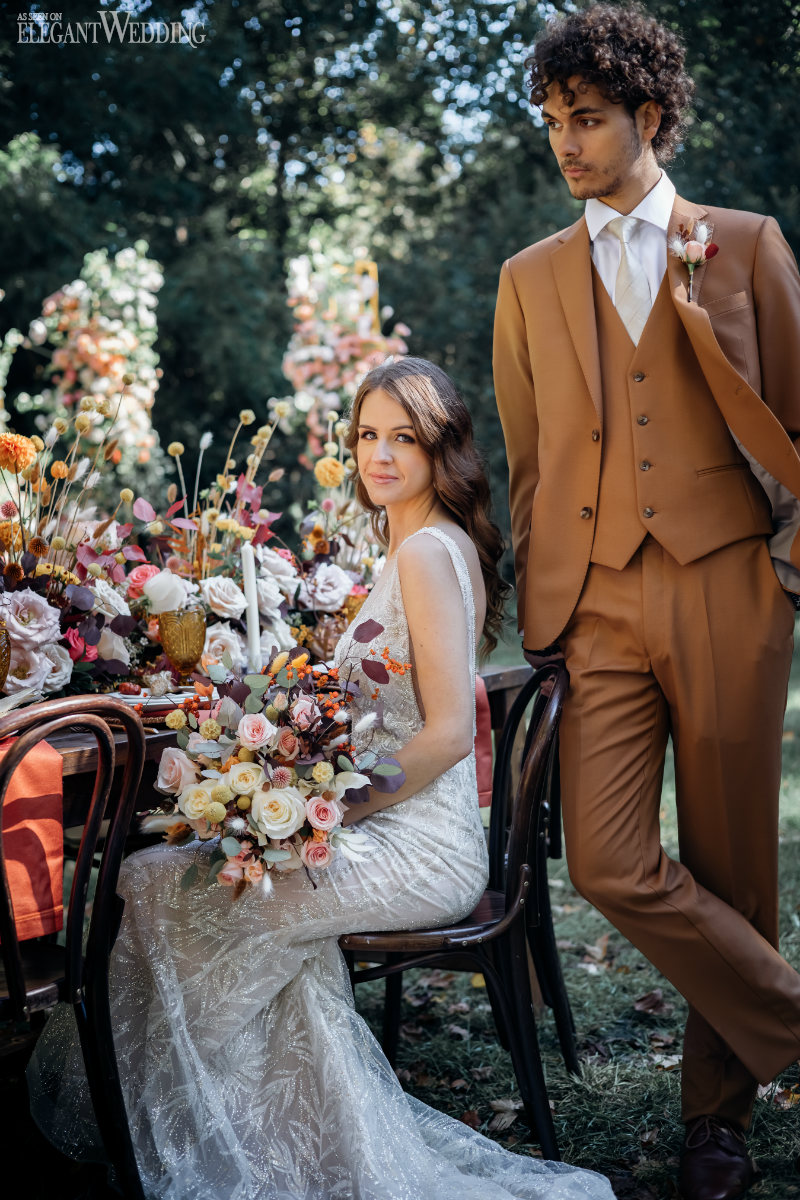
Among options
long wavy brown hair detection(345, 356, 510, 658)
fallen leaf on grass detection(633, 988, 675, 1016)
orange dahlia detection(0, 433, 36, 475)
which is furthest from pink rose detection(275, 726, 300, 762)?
fallen leaf on grass detection(633, 988, 675, 1016)

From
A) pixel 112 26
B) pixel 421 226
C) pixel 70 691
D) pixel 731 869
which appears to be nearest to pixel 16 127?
pixel 112 26

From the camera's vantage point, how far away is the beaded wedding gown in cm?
206

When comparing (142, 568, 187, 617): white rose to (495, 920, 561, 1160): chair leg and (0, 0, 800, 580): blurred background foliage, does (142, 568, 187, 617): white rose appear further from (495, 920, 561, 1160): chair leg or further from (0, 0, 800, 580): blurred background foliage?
(0, 0, 800, 580): blurred background foliage

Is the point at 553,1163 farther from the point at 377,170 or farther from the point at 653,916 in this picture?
the point at 377,170

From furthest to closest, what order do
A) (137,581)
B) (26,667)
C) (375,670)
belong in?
(137,581) < (26,667) < (375,670)

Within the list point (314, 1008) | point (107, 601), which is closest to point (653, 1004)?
point (314, 1008)

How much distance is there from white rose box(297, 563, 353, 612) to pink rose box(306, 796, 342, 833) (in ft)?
3.99

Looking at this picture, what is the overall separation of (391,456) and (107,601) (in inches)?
29.2

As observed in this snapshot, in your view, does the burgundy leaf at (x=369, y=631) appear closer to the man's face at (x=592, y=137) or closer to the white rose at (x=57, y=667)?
the white rose at (x=57, y=667)

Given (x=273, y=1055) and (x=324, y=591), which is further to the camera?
(x=324, y=591)

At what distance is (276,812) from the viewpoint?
1982 millimetres

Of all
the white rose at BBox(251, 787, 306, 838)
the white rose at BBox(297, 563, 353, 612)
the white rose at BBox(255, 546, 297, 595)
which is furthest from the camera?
the white rose at BBox(297, 563, 353, 612)

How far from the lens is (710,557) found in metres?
2.28

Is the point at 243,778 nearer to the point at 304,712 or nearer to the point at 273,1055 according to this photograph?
the point at 304,712
